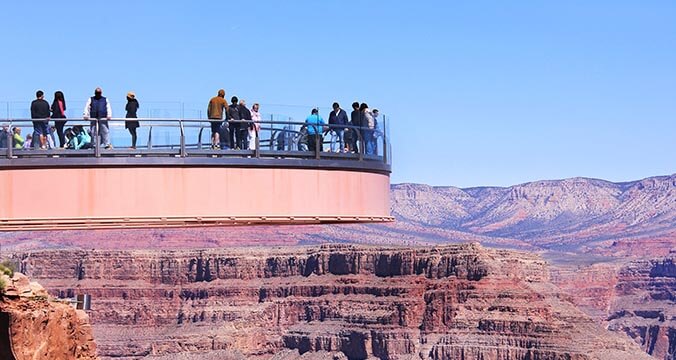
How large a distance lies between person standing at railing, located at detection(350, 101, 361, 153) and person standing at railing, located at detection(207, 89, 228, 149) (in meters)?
1.88

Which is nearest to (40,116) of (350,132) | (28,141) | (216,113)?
(28,141)

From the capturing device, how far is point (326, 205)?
2400 cm

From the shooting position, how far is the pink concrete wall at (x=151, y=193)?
22344mm

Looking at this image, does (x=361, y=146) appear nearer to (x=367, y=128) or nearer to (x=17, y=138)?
(x=367, y=128)

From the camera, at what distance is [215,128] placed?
24.3m

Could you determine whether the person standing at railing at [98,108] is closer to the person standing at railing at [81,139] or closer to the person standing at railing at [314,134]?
the person standing at railing at [81,139]

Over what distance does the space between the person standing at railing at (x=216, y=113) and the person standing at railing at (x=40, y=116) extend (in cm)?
227

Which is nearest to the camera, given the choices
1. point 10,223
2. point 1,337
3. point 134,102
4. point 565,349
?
point 10,223

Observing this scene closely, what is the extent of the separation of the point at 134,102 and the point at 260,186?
338cm

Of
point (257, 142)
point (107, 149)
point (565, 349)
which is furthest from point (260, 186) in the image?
point (565, 349)

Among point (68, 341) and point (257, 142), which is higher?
point (257, 142)

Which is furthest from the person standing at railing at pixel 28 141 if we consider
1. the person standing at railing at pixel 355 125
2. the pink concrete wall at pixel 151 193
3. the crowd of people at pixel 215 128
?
the person standing at railing at pixel 355 125

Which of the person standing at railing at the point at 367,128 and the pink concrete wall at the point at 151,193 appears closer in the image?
the pink concrete wall at the point at 151,193

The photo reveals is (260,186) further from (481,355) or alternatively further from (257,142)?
(481,355)
